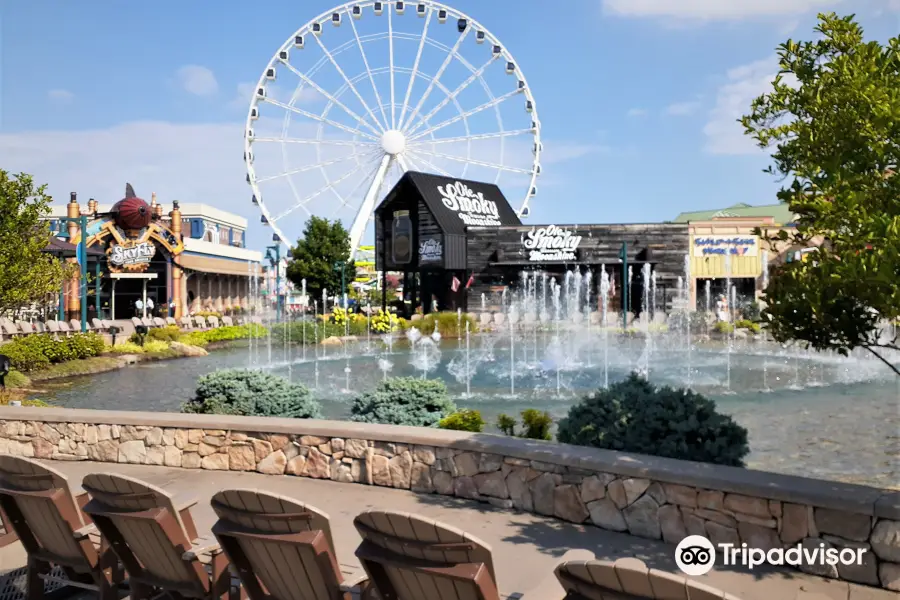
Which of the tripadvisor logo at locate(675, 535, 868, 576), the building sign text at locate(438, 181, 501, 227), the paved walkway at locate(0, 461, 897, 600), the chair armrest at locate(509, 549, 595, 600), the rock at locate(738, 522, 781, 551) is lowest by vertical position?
the paved walkway at locate(0, 461, 897, 600)

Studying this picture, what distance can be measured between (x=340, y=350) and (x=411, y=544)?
77.1 feet

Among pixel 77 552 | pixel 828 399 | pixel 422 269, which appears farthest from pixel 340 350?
pixel 77 552

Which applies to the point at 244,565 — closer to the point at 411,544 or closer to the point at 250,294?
the point at 411,544

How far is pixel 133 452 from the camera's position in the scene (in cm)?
719

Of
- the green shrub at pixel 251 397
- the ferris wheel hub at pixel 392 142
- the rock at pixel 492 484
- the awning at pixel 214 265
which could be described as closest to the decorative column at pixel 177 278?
the awning at pixel 214 265

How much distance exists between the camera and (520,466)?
17.9ft

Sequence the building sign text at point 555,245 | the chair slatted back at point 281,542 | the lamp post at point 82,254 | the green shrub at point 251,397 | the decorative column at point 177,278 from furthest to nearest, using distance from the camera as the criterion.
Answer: the decorative column at point 177,278 < the building sign text at point 555,245 < the lamp post at point 82,254 < the green shrub at point 251,397 < the chair slatted back at point 281,542

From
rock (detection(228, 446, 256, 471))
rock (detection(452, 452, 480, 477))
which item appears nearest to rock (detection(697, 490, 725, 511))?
rock (detection(452, 452, 480, 477))

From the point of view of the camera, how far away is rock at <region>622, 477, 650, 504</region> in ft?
15.9

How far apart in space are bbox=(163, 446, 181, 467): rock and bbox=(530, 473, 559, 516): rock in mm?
3358

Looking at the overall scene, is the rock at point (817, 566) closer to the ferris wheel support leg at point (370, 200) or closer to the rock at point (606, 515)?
the rock at point (606, 515)

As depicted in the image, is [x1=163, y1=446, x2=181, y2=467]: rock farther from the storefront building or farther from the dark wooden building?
the dark wooden building

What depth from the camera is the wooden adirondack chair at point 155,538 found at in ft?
11.4

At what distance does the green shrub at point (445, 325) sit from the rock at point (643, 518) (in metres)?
26.0
